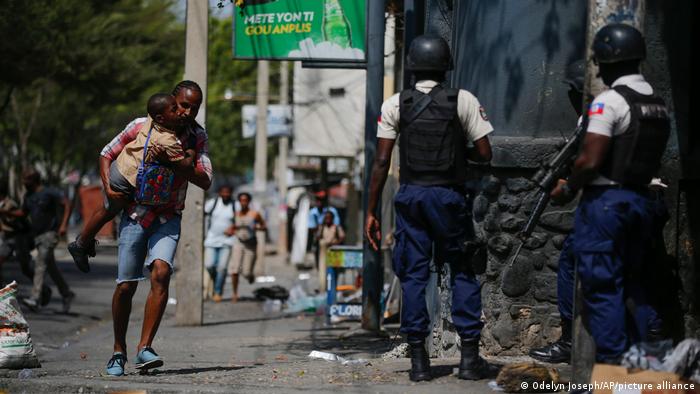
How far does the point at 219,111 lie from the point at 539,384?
207 ft

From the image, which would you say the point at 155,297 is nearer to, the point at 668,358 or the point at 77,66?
the point at 668,358

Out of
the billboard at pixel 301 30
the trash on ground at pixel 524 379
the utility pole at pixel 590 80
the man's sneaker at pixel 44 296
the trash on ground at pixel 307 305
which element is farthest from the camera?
the trash on ground at pixel 307 305

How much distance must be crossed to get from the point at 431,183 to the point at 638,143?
1213 millimetres

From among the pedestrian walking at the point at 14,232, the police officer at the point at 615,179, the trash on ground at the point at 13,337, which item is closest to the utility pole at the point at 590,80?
the police officer at the point at 615,179

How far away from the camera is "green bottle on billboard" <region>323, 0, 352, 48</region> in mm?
12508

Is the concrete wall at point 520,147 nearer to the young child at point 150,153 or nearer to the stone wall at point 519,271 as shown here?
the stone wall at point 519,271

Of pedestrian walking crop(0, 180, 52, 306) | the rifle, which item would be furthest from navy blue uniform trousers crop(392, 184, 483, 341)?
pedestrian walking crop(0, 180, 52, 306)

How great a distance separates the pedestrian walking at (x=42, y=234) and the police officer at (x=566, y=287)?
8.55 m

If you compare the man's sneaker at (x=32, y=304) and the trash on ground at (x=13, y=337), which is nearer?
the trash on ground at (x=13, y=337)

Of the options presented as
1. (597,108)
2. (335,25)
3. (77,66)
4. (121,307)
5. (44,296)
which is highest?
(77,66)

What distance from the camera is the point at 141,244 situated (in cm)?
747

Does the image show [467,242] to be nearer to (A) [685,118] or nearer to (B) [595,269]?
(B) [595,269]

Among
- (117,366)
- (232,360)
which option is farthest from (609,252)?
(232,360)

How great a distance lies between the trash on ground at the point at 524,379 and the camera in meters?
6.23
